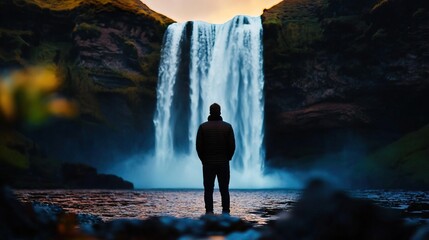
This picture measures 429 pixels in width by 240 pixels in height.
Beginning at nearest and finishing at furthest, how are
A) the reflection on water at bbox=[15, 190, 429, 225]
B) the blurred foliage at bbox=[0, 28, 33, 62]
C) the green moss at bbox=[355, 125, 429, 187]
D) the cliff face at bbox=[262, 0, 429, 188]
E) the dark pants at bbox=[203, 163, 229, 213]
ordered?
the dark pants at bbox=[203, 163, 229, 213]
the reflection on water at bbox=[15, 190, 429, 225]
the green moss at bbox=[355, 125, 429, 187]
the cliff face at bbox=[262, 0, 429, 188]
the blurred foliage at bbox=[0, 28, 33, 62]

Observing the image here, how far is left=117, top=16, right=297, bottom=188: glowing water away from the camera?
2805 inches

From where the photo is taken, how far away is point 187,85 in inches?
3036

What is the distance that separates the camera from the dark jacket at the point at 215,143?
43.9 ft

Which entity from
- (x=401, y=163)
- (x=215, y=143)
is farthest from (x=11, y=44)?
(x=215, y=143)

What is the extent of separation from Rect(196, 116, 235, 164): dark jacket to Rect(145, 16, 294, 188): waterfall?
186ft

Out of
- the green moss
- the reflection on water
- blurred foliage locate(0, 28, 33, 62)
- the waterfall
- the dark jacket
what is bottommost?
the reflection on water

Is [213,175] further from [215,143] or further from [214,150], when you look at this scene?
[215,143]

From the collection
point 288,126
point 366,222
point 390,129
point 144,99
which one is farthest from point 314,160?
point 366,222

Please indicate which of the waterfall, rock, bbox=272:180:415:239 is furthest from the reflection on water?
the waterfall

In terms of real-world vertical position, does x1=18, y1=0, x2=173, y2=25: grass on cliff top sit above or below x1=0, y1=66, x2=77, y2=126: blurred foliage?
above

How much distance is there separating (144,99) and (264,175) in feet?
79.5

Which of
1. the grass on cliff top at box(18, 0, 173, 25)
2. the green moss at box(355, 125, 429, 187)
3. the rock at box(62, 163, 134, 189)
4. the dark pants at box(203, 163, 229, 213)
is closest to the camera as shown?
the dark pants at box(203, 163, 229, 213)

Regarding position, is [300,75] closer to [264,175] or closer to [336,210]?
[264,175]

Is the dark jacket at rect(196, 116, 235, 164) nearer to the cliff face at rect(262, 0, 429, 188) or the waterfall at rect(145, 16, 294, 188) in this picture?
the waterfall at rect(145, 16, 294, 188)
